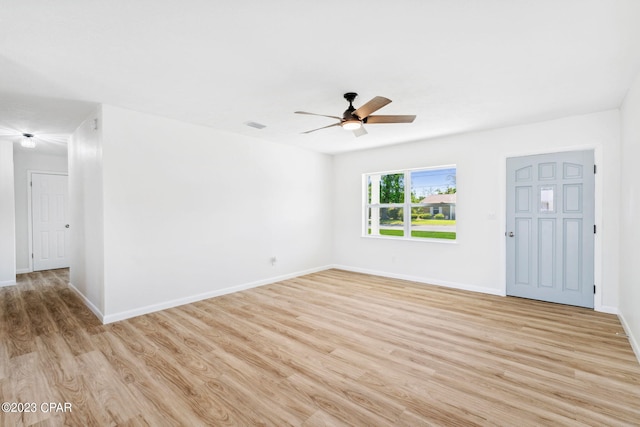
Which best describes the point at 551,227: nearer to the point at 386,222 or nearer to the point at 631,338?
the point at 631,338

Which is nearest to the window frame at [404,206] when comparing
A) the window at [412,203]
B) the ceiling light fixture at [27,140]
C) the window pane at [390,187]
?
the window at [412,203]

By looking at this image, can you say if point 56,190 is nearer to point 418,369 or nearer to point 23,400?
point 23,400

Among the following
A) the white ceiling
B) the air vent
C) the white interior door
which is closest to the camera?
the white ceiling

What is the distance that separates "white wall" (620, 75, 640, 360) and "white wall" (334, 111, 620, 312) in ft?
0.81

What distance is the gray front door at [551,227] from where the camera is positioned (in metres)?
3.90

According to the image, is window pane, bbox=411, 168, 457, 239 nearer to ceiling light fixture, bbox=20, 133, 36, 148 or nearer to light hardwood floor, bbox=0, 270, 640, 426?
light hardwood floor, bbox=0, 270, 640, 426

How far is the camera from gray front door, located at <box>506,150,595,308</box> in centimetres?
390

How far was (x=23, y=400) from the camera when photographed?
2061 mm

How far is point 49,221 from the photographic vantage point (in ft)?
21.3

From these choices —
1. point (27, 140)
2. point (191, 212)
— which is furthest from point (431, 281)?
point (27, 140)

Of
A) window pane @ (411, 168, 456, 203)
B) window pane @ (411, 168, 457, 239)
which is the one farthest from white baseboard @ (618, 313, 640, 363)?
window pane @ (411, 168, 456, 203)

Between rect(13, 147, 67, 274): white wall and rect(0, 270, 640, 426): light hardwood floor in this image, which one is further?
rect(13, 147, 67, 274): white wall

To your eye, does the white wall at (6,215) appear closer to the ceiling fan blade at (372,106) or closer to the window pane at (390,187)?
the ceiling fan blade at (372,106)

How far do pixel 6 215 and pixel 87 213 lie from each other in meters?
2.77
